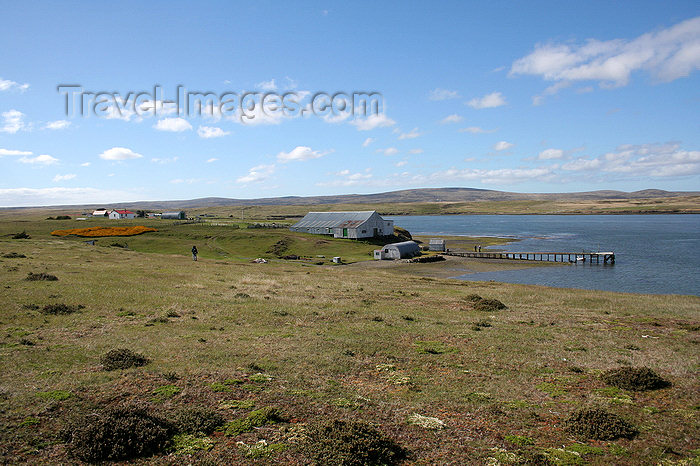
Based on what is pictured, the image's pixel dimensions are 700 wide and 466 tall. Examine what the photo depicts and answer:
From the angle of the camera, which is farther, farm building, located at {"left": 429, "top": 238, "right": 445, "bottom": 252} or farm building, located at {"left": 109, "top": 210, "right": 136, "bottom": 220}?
farm building, located at {"left": 109, "top": 210, "right": 136, "bottom": 220}

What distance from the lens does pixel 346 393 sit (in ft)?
47.8

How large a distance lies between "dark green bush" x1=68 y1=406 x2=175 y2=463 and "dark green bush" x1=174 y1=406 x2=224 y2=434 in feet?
1.14

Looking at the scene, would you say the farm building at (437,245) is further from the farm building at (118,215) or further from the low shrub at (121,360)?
the farm building at (118,215)

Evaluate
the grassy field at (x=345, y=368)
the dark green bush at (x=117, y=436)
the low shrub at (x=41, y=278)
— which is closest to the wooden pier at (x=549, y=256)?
the grassy field at (x=345, y=368)

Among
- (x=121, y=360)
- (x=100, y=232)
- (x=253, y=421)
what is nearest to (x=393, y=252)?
(x=100, y=232)

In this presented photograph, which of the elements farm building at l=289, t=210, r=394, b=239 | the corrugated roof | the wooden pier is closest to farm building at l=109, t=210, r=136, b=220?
farm building at l=289, t=210, r=394, b=239

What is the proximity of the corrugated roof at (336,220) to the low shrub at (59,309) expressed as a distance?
84575mm

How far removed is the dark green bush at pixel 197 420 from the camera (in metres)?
11.6

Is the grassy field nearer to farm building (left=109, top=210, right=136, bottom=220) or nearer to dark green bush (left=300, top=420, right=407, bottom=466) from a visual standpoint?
dark green bush (left=300, top=420, right=407, bottom=466)

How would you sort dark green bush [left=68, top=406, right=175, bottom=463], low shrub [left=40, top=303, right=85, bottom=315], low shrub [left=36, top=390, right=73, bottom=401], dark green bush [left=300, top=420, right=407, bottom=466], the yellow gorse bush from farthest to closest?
the yellow gorse bush < low shrub [left=40, top=303, right=85, bottom=315] < low shrub [left=36, top=390, right=73, bottom=401] < dark green bush [left=300, top=420, right=407, bottom=466] < dark green bush [left=68, top=406, right=175, bottom=463]

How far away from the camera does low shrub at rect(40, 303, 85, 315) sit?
75.3 feet

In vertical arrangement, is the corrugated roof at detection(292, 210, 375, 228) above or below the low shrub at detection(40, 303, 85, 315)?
above

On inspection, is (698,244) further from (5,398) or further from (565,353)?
(5,398)

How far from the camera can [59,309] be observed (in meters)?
23.3
